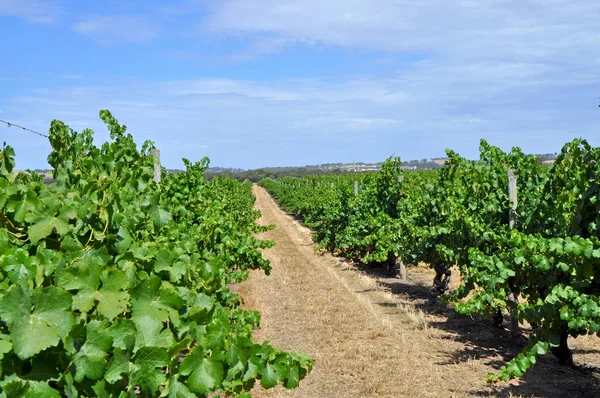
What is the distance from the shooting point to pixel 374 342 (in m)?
8.27

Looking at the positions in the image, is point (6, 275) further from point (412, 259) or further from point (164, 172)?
point (412, 259)

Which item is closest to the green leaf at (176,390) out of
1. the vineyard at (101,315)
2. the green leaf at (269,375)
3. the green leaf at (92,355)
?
the vineyard at (101,315)

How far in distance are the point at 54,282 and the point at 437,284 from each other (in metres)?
9.36

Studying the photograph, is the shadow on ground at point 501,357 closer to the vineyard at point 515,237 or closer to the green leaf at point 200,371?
the vineyard at point 515,237

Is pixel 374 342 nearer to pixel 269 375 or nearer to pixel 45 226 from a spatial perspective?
pixel 269 375

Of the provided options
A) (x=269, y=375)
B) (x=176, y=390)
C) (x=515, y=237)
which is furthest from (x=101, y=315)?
(x=515, y=237)

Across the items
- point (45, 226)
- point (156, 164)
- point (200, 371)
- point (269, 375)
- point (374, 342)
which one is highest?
point (156, 164)

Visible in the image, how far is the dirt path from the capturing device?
21.3 ft

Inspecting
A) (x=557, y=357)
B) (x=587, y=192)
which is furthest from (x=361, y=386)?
(x=587, y=192)

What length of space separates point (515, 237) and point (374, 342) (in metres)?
3.37

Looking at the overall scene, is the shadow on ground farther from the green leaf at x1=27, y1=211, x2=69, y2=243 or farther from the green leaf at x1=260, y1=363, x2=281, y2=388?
the green leaf at x1=27, y1=211, x2=69, y2=243

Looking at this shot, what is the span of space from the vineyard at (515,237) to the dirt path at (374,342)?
0.45 metres

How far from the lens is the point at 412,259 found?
1105cm

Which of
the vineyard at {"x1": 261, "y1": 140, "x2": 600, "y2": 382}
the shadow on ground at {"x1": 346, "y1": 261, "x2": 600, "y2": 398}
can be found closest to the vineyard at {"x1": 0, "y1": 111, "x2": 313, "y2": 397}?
the vineyard at {"x1": 261, "y1": 140, "x2": 600, "y2": 382}
